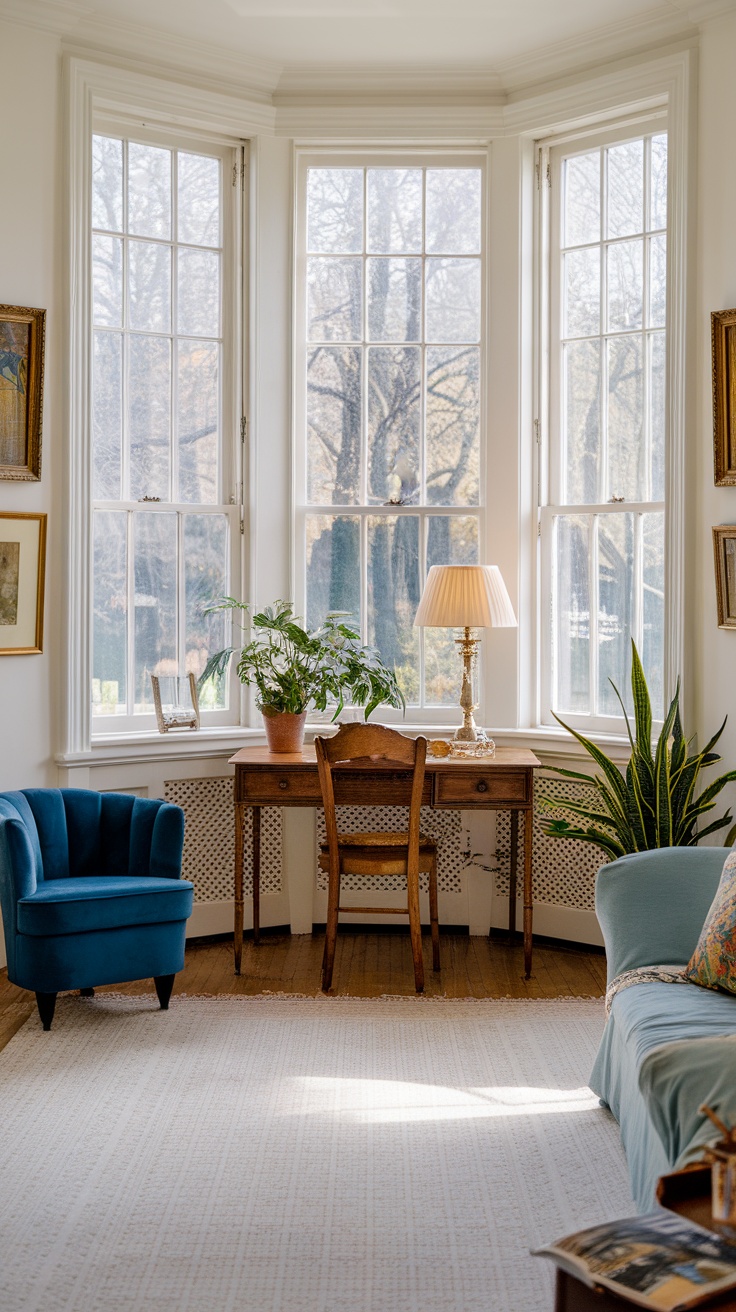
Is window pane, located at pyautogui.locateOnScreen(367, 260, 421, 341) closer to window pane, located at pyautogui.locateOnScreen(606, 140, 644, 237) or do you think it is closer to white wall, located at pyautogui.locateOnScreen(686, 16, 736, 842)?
window pane, located at pyautogui.locateOnScreen(606, 140, 644, 237)

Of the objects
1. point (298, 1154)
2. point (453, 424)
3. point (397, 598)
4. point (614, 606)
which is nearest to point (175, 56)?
point (453, 424)

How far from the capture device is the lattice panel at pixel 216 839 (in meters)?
4.90

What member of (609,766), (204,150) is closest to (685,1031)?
(609,766)

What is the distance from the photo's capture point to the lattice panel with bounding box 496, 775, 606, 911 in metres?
4.86

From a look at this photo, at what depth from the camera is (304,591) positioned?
5184 millimetres

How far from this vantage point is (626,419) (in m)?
4.82

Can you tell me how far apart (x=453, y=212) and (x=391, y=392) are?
809 mm

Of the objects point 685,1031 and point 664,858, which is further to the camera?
point 664,858

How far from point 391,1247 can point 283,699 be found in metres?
2.42

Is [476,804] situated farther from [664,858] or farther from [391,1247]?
[391,1247]

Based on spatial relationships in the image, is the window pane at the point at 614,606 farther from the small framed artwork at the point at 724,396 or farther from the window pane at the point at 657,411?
the small framed artwork at the point at 724,396

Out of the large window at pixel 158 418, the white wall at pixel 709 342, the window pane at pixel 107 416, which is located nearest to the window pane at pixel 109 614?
the large window at pixel 158 418

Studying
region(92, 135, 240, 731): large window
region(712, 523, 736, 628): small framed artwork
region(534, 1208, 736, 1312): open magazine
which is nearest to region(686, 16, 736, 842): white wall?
region(712, 523, 736, 628): small framed artwork

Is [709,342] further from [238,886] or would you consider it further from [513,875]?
[238,886]
